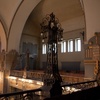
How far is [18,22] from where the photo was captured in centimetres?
1661

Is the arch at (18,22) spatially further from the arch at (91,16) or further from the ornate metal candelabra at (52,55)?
the ornate metal candelabra at (52,55)

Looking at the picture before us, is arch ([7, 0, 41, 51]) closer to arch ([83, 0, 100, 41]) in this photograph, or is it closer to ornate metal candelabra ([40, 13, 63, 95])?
arch ([83, 0, 100, 41])

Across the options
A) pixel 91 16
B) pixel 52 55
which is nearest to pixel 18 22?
pixel 91 16

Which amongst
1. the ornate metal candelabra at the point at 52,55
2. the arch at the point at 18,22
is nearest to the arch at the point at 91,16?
the ornate metal candelabra at the point at 52,55

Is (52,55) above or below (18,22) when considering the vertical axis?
below

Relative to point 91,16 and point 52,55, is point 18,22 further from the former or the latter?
point 52,55

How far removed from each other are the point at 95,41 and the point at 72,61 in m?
9.08

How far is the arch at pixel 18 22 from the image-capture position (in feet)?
51.2

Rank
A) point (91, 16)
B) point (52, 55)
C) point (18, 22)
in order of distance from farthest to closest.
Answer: point (18, 22) < point (91, 16) < point (52, 55)

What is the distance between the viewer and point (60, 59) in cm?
1950

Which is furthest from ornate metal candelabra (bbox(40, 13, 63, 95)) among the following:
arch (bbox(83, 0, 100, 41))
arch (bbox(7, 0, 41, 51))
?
arch (bbox(7, 0, 41, 51))

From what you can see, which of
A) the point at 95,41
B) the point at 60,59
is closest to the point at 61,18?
the point at 60,59

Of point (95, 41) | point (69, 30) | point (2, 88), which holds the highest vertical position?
point (69, 30)

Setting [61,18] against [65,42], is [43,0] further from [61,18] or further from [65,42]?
[65,42]
